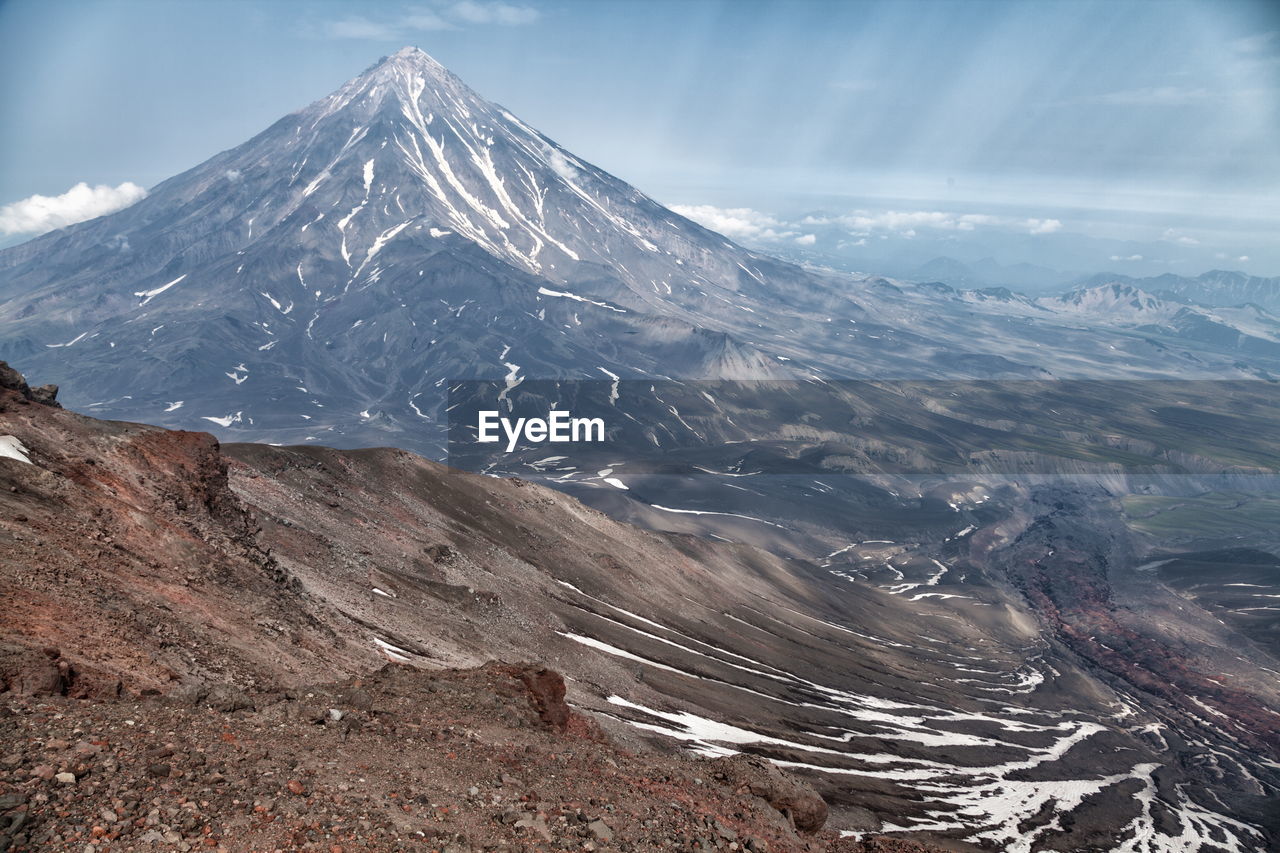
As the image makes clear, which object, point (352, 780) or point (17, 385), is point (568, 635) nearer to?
point (17, 385)

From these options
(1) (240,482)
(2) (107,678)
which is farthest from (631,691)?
(2) (107,678)

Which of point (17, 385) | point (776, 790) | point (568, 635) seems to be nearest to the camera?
point (776, 790)

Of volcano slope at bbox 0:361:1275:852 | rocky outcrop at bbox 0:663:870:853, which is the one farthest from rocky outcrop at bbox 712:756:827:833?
volcano slope at bbox 0:361:1275:852

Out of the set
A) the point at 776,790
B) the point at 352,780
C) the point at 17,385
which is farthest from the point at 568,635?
the point at 352,780

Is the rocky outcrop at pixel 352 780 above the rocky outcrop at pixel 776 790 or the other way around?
above

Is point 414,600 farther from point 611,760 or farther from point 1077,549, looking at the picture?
point 1077,549

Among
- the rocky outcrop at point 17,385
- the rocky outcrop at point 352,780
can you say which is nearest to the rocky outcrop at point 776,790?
the rocky outcrop at point 352,780

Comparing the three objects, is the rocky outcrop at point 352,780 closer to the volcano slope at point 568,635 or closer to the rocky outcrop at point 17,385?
the volcano slope at point 568,635

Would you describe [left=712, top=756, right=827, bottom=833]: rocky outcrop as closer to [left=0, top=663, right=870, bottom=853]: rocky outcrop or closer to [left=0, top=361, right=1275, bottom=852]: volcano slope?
[left=0, top=663, right=870, bottom=853]: rocky outcrop
